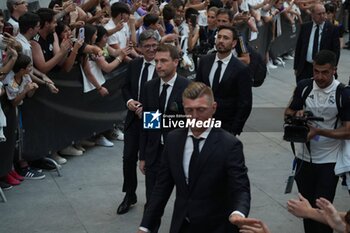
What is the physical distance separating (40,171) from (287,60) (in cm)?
1177

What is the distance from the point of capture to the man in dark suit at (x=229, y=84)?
8094 millimetres

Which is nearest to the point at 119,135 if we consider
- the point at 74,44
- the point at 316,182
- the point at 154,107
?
the point at 74,44

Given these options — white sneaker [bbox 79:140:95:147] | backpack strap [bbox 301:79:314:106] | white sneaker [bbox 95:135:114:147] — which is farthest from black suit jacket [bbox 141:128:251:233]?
white sneaker [bbox 95:135:114:147]

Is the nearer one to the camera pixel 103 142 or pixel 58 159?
pixel 58 159

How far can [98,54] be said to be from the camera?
10.9m

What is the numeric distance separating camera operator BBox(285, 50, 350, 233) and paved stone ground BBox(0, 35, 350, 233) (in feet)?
3.68

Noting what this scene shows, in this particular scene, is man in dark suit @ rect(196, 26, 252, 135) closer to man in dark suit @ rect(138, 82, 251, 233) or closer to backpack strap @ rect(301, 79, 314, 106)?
backpack strap @ rect(301, 79, 314, 106)

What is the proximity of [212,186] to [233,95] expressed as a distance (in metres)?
2.73

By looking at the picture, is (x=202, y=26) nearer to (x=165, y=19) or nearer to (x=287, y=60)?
(x=165, y=19)

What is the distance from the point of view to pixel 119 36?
11969 mm

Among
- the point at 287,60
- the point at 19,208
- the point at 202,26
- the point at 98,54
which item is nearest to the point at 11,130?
the point at 19,208

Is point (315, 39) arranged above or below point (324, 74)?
below

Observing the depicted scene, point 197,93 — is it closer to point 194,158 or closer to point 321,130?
point 194,158

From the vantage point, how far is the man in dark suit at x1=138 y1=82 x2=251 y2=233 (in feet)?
18.3
